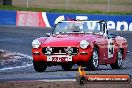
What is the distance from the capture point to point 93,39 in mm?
17859

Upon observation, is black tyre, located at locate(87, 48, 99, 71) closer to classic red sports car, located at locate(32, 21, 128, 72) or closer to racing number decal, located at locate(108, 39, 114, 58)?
classic red sports car, located at locate(32, 21, 128, 72)

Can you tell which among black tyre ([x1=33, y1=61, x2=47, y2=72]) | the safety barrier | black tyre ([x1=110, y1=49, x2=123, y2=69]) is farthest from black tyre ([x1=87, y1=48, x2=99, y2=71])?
the safety barrier

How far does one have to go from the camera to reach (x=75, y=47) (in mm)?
17297

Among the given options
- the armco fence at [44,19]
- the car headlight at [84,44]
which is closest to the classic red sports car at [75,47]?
the car headlight at [84,44]

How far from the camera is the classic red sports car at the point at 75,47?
1730cm

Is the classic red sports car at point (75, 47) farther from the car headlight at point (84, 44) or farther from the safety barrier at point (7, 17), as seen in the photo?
the safety barrier at point (7, 17)

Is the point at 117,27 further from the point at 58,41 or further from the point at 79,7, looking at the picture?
the point at 58,41

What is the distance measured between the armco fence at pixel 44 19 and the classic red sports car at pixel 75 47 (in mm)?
21293

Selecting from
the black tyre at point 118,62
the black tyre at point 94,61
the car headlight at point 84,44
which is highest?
the car headlight at point 84,44

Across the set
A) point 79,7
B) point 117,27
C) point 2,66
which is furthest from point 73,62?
point 79,7

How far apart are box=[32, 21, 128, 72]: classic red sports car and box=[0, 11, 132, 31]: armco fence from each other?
838 inches

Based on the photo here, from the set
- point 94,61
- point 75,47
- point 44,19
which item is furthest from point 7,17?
point 75,47

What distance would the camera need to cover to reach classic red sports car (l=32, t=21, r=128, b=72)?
1730 cm

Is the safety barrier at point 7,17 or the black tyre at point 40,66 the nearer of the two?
the black tyre at point 40,66
